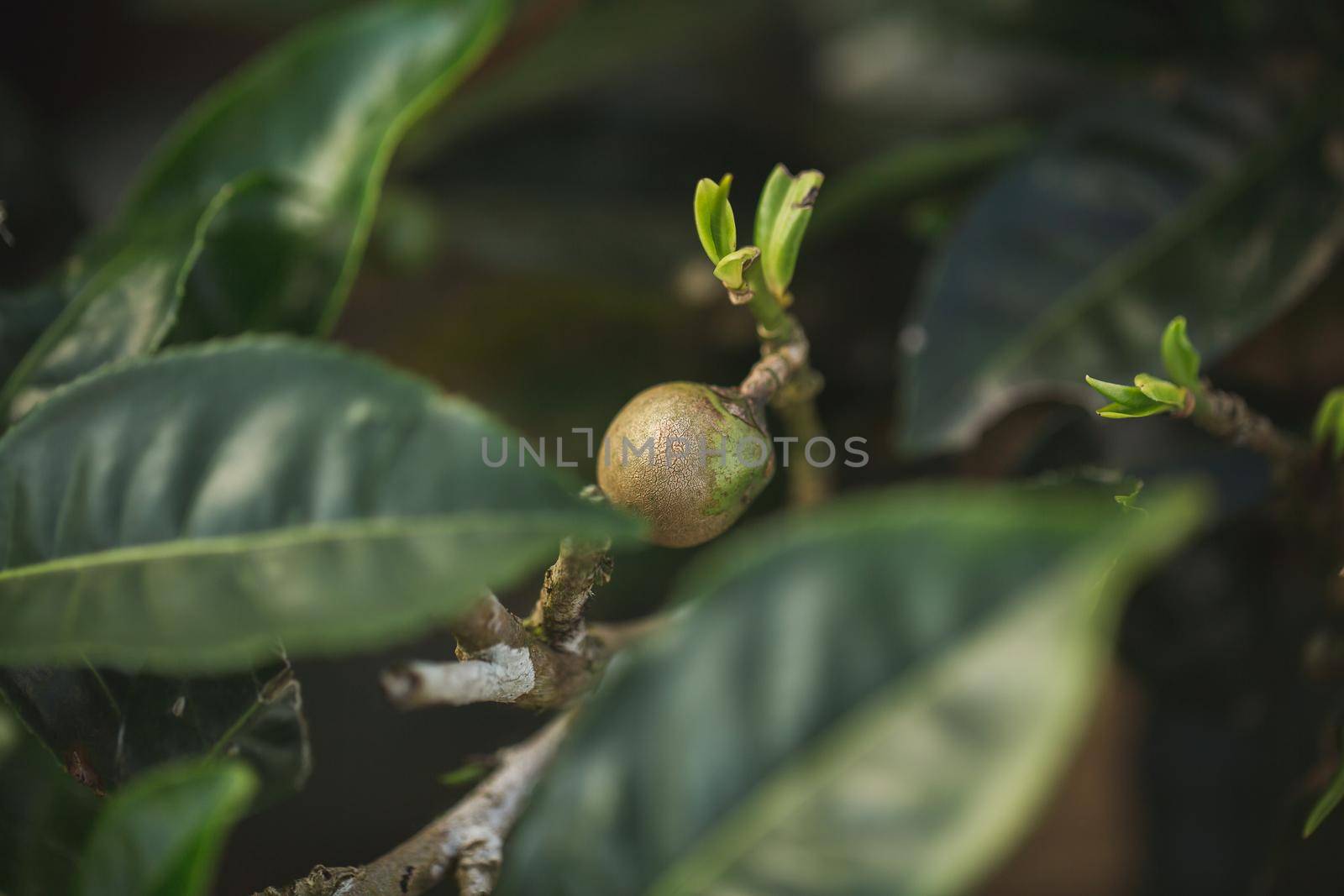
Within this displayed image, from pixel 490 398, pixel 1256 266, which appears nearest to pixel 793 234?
pixel 1256 266

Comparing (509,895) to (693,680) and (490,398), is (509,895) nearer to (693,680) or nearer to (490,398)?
(693,680)

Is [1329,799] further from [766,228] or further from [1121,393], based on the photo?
[766,228]

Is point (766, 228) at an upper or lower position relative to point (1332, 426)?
upper

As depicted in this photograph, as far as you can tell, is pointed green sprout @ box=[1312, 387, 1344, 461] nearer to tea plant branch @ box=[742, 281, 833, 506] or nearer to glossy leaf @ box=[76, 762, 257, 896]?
tea plant branch @ box=[742, 281, 833, 506]

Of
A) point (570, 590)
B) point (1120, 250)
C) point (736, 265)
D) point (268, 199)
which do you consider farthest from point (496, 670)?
point (1120, 250)

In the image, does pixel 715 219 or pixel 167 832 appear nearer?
pixel 167 832
